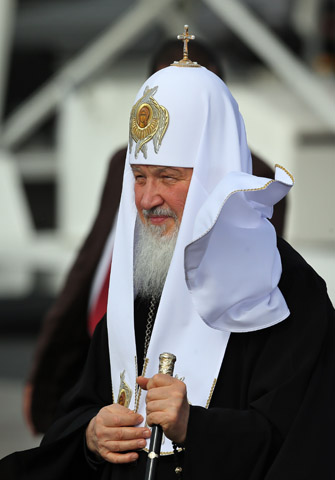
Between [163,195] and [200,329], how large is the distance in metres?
0.38

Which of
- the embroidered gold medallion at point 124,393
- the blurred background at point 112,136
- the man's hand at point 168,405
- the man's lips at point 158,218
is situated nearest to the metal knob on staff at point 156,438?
the man's hand at point 168,405

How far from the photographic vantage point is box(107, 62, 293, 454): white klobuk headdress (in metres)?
2.60

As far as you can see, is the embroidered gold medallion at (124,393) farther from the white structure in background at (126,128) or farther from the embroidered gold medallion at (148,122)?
the white structure in background at (126,128)

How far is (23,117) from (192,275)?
31.2 feet

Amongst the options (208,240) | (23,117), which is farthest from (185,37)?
(23,117)

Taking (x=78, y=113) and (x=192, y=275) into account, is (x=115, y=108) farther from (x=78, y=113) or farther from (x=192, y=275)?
(x=192, y=275)

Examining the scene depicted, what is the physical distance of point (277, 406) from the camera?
259 cm

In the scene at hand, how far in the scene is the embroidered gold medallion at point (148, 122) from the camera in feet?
9.52

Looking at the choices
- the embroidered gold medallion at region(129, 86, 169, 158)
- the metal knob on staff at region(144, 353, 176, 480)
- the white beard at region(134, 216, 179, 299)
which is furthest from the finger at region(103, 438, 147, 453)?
the embroidered gold medallion at region(129, 86, 169, 158)

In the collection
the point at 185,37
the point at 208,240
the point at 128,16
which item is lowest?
the point at 208,240

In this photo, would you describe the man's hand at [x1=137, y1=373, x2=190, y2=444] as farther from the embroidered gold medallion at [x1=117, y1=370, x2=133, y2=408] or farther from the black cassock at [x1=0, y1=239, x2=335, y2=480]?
the embroidered gold medallion at [x1=117, y1=370, x2=133, y2=408]

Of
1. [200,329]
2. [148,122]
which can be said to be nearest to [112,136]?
[148,122]

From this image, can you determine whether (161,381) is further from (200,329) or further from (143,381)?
(200,329)

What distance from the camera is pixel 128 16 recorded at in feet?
36.3
